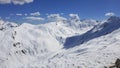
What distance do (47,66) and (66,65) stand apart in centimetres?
1308

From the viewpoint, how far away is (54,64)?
14225 centimetres

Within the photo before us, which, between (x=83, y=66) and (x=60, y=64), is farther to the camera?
(x=60, y=64)

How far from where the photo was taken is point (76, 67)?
126688 millimetres

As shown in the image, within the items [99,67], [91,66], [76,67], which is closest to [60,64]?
[76,67]

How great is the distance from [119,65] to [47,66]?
6030cm

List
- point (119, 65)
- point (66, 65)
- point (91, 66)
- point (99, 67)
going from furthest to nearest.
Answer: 1. point (66, 65)
2. point (91, 66)
3. point (99, 67)
4. point (119, 65)

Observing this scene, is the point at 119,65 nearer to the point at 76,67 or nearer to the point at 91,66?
the point at 91,66

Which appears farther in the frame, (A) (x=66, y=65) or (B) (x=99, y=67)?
(A) (x=66, y=65)

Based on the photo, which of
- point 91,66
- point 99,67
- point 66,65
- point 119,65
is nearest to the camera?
point 119,65

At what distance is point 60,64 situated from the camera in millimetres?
139125

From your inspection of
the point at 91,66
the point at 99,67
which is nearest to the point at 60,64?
the point at 91,66

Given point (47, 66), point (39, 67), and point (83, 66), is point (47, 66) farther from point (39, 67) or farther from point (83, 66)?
point (83, 66)

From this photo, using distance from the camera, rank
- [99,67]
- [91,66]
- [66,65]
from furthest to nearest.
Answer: [66,65]
[91,66]
[99,67]

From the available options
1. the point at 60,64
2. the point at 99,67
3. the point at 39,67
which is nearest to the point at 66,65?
the point at 60,64
